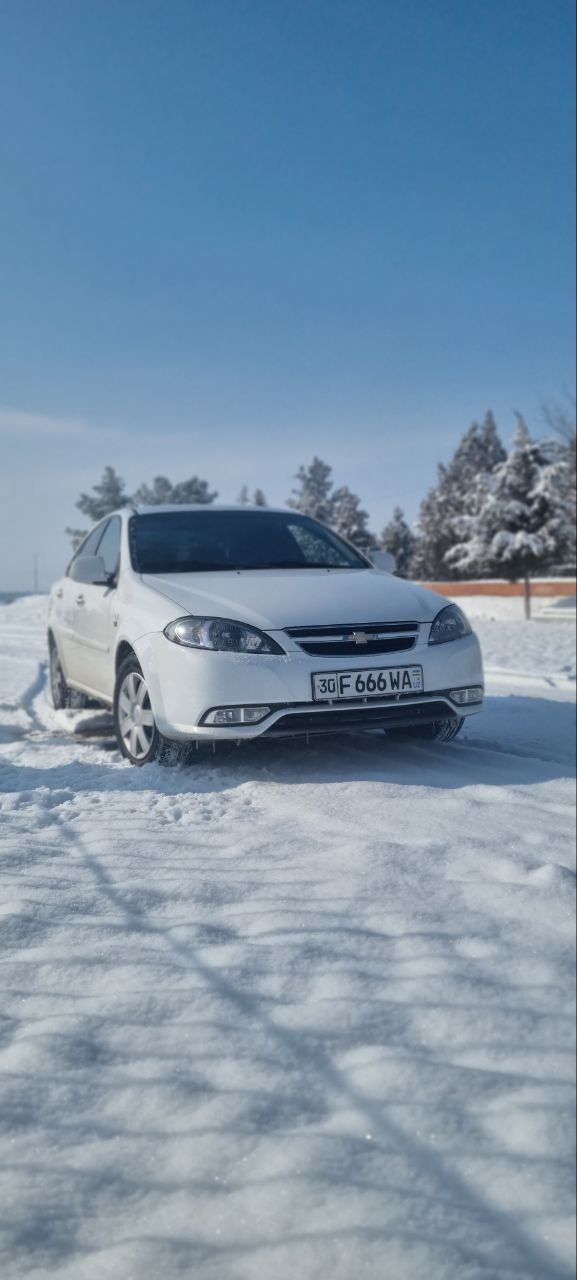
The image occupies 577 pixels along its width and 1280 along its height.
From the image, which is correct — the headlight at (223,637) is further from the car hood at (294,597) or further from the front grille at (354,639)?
the front grille at (354,639)

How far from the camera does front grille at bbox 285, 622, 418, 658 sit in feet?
13.9

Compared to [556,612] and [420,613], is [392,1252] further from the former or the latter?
[556,612]

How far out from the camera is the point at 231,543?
552 cm

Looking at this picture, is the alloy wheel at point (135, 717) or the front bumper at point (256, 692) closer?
the front bumper at point (256, 692)

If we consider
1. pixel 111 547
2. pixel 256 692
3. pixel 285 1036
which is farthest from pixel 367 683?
pixel 111 547

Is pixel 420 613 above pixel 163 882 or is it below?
above

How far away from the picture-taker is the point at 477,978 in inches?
101

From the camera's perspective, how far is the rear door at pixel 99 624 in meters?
5.25

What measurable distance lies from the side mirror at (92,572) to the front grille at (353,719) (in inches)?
70.1

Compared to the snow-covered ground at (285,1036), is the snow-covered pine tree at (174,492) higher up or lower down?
higher up

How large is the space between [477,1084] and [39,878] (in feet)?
4.99

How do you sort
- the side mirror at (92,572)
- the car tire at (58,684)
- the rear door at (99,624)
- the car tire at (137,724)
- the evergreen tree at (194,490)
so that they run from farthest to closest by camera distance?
1. the evergreen tree at (194,490)
2. the car tire at (58,684)
3. the side mirror at (92,572)
4. the rear door at (99,624)
5. the car tire at (137,724)

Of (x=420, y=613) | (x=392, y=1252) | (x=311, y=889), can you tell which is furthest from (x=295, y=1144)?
(x=420, y=613)

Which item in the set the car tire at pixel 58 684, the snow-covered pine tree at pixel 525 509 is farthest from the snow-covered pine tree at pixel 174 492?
the car tire at pixel 58 684
